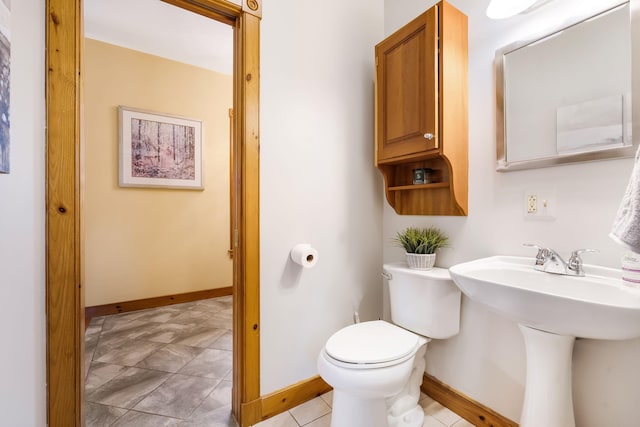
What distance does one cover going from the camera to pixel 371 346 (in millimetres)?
1194

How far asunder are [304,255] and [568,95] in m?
1.28

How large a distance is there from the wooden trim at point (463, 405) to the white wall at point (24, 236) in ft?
5.64

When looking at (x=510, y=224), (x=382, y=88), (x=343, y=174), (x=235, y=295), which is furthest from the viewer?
(x=343, y=174)

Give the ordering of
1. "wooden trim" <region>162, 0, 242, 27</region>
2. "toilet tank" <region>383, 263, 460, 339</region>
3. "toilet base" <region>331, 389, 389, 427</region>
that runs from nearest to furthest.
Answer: "toilet base" <region>331, 389, 389, 427</region>, "wooden trim" <region>162, 0, 242, 27</region>, "toilet tank" <region>383, 263, 460, 339</region>

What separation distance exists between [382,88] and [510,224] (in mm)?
961

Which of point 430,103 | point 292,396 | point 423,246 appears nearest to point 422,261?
point 423,246

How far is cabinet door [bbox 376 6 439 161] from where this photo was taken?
1.32 meters

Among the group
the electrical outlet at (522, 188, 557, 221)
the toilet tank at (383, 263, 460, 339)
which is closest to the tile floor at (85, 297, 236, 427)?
the toilet tank at (383, 263, 460, 339)

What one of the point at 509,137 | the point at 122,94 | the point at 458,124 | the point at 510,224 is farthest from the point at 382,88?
the point at 122,94

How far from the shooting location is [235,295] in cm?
142

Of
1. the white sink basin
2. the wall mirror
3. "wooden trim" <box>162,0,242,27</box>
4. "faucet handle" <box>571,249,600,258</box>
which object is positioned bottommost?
the white sink basin

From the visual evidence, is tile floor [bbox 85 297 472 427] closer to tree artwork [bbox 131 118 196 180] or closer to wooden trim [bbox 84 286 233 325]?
wooden trim [bbox 84 286 233 325]

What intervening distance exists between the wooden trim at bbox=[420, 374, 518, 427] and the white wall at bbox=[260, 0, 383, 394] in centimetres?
49

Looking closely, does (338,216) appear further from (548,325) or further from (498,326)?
(548,325)
